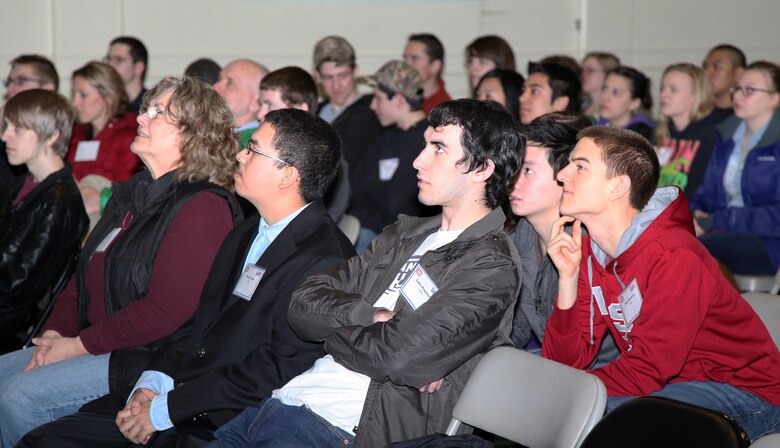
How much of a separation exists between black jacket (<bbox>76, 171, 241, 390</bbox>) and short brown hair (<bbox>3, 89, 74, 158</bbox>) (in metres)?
0.95

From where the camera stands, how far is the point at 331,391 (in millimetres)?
2309

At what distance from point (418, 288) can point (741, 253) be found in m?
2.69

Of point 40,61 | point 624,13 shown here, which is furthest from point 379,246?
point 624,13

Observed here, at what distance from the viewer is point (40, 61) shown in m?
5.61

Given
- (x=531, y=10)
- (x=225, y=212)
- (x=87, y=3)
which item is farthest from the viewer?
(x=531, y=10)

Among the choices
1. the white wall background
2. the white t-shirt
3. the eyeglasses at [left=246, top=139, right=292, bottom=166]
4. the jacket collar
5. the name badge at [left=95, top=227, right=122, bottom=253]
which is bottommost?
the white t-shirt

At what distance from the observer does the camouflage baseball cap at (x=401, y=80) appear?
5.07 metres

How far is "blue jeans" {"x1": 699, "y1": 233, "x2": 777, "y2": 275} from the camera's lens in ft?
14.3

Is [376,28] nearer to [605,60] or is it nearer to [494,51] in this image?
[494,51]

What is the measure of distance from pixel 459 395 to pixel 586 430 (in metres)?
0.48

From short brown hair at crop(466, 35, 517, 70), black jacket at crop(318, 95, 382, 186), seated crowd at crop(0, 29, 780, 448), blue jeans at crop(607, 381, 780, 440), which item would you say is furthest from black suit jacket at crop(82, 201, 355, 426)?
short brown hair at crop(466, 35, 517, 70)

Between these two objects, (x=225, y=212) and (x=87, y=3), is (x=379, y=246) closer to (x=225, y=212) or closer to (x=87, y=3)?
(x=225, y=212)

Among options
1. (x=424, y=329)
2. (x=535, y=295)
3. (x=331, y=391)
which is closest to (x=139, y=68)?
(x=535, y=295)

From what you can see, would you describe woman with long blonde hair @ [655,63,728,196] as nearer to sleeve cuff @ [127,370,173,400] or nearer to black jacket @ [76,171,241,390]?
black jacket @ [76,171,241,390]
